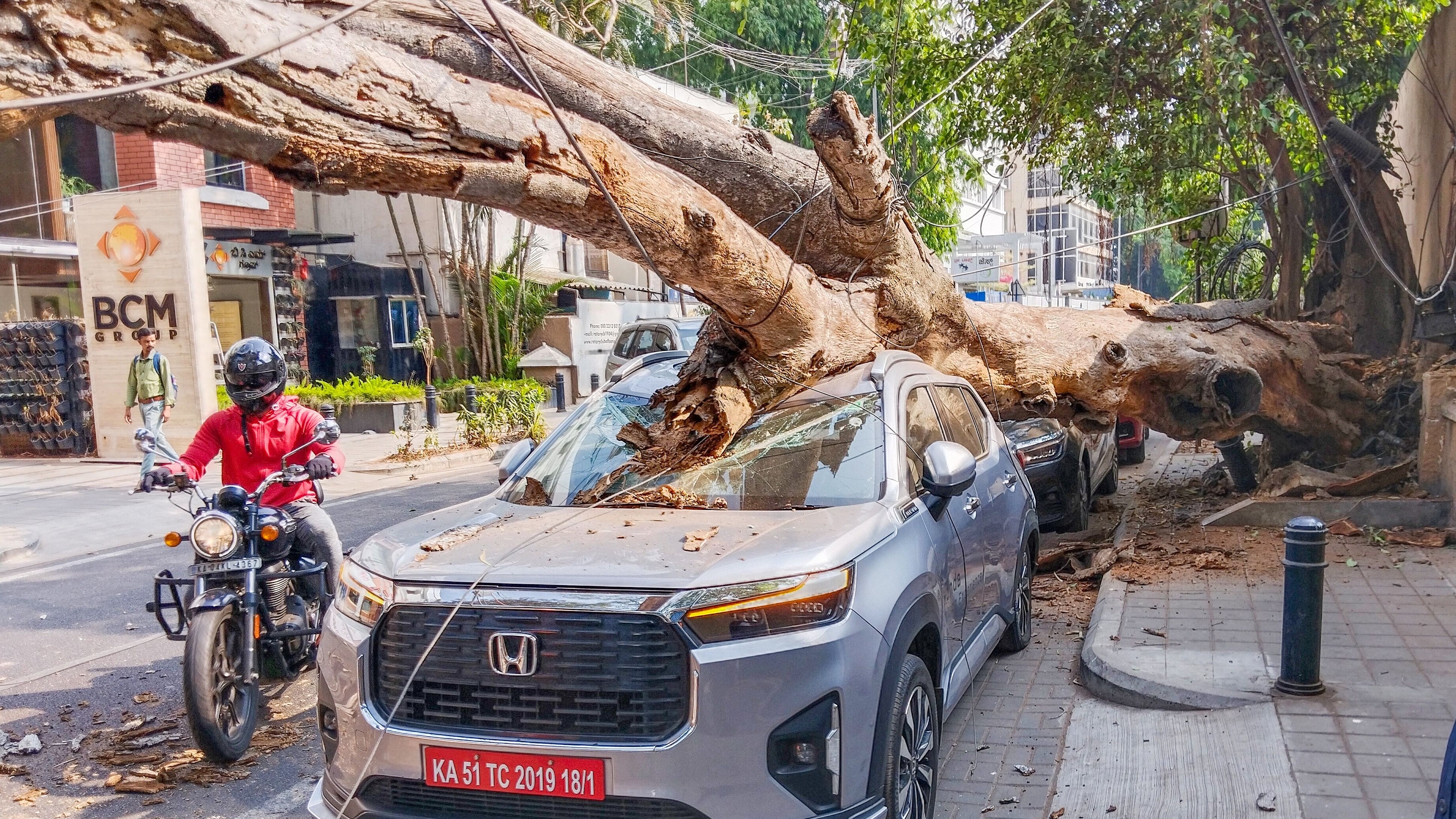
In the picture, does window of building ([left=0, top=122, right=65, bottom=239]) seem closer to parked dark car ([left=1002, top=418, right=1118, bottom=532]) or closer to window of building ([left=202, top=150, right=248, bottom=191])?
window of building ([left=202, top=150, right=248, bottom=191])

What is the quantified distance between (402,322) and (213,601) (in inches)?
928

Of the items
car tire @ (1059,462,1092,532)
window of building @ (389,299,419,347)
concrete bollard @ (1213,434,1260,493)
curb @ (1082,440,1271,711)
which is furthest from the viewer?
window of building @ (389,299,419,347)

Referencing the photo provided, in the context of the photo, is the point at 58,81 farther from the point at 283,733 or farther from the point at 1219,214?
the point at 1219,214

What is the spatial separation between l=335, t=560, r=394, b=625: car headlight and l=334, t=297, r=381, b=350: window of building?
79.5 ft

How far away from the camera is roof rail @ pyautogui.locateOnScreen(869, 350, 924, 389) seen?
4.91 meters

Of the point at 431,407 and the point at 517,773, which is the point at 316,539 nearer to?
the point at 517,773

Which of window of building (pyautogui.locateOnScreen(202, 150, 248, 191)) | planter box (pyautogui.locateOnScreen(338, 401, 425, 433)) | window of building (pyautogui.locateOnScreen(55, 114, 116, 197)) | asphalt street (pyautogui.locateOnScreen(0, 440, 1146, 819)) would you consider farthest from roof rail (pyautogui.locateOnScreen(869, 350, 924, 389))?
window of building (pyautogui.locateOnScreen(55, 114, 116, 197))

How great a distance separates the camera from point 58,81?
114 inches

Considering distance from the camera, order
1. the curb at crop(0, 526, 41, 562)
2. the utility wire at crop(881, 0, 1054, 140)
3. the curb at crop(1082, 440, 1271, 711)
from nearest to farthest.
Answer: the curb at crop(1082, 440, 1271, 711), the utility wire at crop(881, 0, 1054, 140), the curb at crop(0, 526, 41, 562)

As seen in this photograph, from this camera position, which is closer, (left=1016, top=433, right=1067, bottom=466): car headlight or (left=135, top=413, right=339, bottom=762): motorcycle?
(left=135, top=413, right=339, bottom=762): motorcycle

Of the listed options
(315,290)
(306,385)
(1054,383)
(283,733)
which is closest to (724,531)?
(283,733)

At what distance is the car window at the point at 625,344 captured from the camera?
65.4 feet

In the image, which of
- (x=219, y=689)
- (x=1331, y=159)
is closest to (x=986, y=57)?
(x=1331, y=159)

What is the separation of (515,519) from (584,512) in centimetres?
26
